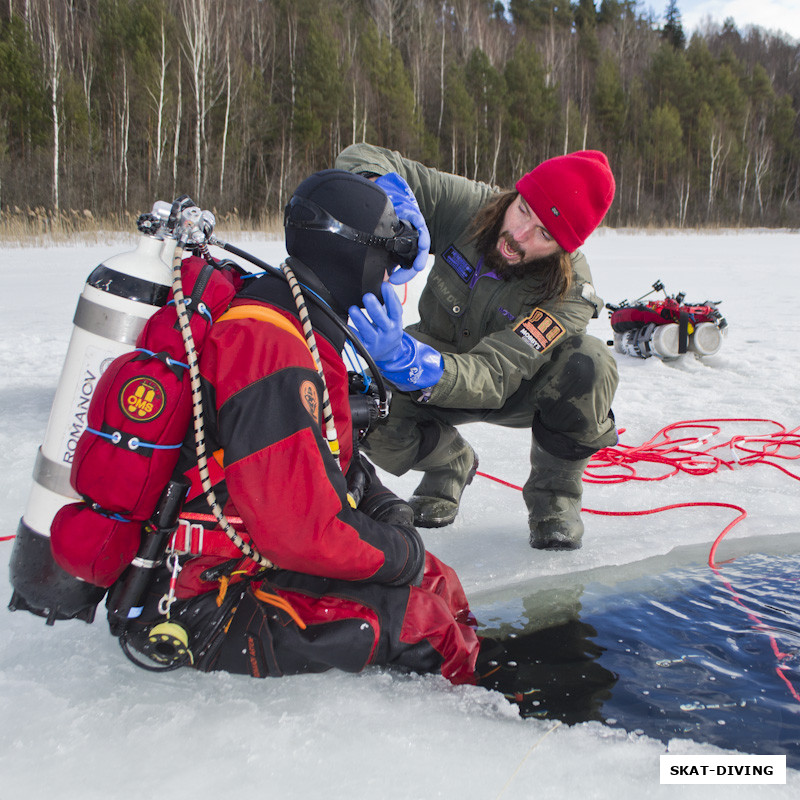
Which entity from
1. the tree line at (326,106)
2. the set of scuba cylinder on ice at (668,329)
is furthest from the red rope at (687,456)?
the tree line at (326,106)

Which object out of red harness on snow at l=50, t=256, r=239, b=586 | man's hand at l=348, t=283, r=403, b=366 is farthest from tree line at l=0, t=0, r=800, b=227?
red harness on snow at l=50, t=256, r=239, b=586

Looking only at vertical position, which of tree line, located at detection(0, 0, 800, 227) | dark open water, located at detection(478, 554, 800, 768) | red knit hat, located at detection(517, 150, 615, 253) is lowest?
dark open water, located at detection(478, 554, 800, 768)

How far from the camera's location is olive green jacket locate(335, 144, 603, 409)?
221 cm

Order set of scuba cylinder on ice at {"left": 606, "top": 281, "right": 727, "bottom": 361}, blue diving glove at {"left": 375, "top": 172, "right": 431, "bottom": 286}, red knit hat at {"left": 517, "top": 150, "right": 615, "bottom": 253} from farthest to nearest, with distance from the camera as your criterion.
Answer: set of scuba cylinder on ice at {"left": 606, "top": 281, "right": 727, "bottom": 361} → red knit hat at {"left": 517, "top": 150, "right": 615, "bottom": 253} → blue diving glove at {"left": 375, "top": 172, "right": 431, "bottom": 286}

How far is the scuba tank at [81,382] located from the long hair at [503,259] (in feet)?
4.47

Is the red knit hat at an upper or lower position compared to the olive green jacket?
upper

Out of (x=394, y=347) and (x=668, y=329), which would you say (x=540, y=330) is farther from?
(x=668, y=329)

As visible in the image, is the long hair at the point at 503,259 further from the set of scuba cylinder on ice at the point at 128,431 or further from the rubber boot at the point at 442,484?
the set of scuba cylinder on ice at the point at 128,431

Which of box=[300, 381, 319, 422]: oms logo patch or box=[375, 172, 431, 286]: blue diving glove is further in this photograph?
box=[375, 172, 431, 286]: blue diving glove

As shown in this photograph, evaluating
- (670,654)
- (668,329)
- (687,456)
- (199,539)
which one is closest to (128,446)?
(199,539)

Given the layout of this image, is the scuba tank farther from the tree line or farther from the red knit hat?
the tree line

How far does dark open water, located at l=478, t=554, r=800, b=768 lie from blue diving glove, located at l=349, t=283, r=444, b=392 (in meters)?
0.67

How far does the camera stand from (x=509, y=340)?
91.4 inches

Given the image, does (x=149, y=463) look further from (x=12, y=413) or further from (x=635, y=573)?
(x=12, y=413)
